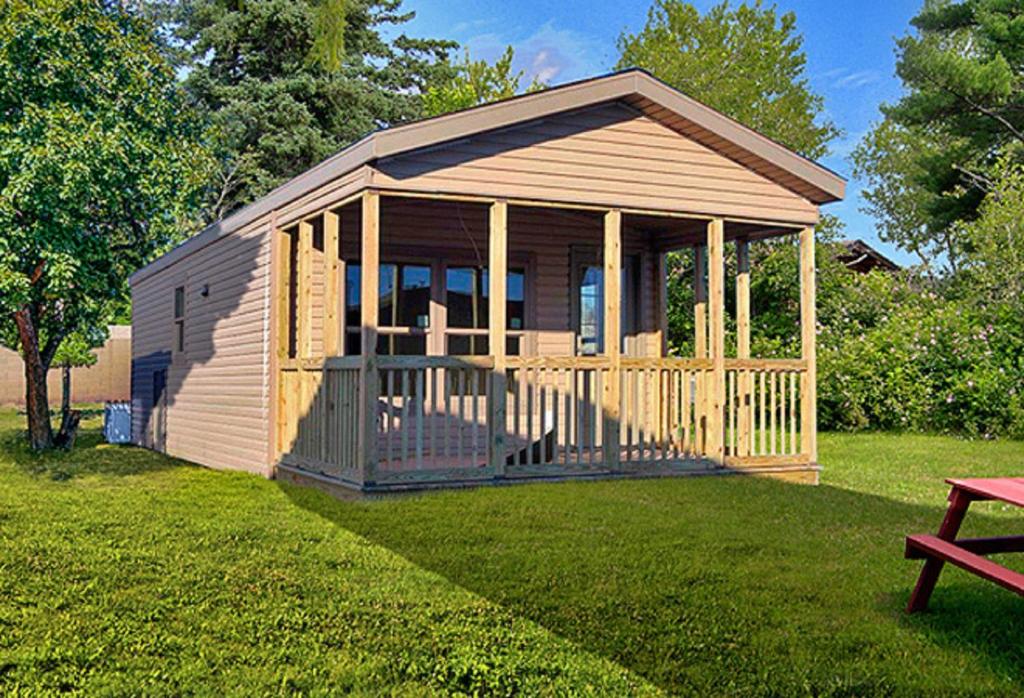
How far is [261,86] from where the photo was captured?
26.6 m

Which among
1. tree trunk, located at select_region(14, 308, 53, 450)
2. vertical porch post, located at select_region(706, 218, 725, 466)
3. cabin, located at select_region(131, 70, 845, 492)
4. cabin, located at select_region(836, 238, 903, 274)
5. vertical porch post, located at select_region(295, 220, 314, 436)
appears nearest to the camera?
cabin, located at select_region(131, 70, 845, 492)

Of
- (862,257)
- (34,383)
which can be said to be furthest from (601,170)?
(862,257)

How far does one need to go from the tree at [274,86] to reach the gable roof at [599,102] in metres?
17.3

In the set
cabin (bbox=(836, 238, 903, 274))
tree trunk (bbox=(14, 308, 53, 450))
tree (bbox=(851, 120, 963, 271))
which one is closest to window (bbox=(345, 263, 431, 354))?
tree trunk (bbox=(14, 308, 53, 450))

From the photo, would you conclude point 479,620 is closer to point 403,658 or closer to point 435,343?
point 403,658

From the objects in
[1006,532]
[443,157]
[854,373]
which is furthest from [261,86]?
[1006,532]

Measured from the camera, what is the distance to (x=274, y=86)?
87.2ft

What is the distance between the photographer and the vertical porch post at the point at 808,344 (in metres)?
9.54

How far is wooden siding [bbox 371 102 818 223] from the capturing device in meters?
8.04

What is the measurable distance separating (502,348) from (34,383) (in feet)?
28.4

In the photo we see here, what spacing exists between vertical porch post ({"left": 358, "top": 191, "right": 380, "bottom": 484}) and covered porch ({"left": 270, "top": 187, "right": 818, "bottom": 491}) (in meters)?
0.01

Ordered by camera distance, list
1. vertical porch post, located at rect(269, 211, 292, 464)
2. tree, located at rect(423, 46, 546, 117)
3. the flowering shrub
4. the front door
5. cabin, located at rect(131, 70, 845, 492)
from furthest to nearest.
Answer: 1. tree, located at rect(423, 46, 546, 117)
2. the flowering shrub
3. the front door
4. vertical porch post, located at rect(269, 211, 292, 464)
5. cabin, located at rect(131, 70, 845, 492)

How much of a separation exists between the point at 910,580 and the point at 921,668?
4.89 ft

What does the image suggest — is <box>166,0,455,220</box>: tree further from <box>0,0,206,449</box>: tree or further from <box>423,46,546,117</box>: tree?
<box>0,0,206,449</box>: tree
